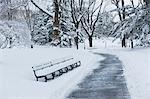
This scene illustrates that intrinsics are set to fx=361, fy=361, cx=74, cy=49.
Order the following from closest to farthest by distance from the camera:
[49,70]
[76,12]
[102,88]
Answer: [102,88] < [49,70] < [76,12]

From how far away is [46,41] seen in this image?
51281mm

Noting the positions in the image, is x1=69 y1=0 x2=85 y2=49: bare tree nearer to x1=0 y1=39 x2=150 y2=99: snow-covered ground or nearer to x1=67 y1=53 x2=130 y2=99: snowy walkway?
x1=0 y1=39 x2=150 y2=99: snow-covered ground

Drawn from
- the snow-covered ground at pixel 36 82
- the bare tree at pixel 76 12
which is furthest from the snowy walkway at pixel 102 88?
the bare tree at pixel 76 12

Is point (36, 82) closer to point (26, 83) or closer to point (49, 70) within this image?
point (26, 83)

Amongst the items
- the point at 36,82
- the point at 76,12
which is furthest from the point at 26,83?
the point at 76,12

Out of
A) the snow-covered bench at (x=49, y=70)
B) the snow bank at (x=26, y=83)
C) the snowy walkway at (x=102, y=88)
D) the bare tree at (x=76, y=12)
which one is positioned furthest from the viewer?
the bare tree at (x=76, y=12)

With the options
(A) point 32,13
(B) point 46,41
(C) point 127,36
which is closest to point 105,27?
(A) point 32,13

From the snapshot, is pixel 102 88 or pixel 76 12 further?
pixel 76 12

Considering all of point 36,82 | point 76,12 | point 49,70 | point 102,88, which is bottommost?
point 102,88

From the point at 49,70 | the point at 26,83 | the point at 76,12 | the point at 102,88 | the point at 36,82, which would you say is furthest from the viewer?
the point at 76,12

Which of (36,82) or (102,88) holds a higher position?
(36,82)

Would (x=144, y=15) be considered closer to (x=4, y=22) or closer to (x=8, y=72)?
(x=4, y=22)

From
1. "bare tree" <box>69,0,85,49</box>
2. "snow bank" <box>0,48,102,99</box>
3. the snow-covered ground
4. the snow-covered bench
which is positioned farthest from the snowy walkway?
"bare tree" <box>69,0,85,49</box>

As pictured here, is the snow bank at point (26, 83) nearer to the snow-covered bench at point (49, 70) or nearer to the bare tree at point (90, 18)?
the snow-covered bench at point (49, 70)
